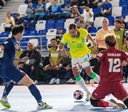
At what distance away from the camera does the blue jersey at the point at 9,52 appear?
25.2ft

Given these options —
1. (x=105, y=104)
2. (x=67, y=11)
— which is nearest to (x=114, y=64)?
(x=105, y=104)

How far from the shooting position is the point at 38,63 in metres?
14.6

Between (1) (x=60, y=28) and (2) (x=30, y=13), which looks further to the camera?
(2) (x=30, y=13)

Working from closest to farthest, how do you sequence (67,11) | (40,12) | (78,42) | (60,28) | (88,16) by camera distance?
(78,42)
(60,28)
(88,16)
(67,11)
(40,12)

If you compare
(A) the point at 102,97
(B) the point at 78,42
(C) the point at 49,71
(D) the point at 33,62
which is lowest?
(C) the point at 49,71

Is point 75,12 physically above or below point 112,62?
below

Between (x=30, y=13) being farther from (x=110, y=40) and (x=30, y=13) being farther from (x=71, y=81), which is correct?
(x=110, y=40)

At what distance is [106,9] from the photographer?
18250 mm

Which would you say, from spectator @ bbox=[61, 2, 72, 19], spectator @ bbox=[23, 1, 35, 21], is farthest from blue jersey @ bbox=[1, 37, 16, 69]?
spectator @ bbox=[23, 1, 35, 21]

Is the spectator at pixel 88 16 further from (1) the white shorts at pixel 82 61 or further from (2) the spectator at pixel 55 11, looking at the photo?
(1) the white shorts at pixel 82 61

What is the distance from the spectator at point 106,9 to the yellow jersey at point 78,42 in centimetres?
893

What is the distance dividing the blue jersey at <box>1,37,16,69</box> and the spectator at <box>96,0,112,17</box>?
1075cm

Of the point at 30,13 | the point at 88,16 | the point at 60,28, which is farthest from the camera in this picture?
the point at 30,13

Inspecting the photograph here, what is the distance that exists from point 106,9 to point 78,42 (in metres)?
9.29
